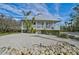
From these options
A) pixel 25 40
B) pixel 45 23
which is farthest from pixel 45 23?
pixel 25 40

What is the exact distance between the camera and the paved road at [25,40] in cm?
263

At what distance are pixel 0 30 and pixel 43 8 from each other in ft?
2.05

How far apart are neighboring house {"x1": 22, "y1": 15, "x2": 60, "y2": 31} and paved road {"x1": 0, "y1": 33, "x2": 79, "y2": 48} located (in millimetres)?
114

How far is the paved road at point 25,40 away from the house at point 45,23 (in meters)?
Answer: 0.11

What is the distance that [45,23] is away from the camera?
2680 mm

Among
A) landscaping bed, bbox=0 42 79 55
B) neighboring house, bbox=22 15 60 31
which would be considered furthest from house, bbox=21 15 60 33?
landscaping bed, bbox=0 42 79 55

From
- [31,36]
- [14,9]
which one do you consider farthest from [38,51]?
[14,9]

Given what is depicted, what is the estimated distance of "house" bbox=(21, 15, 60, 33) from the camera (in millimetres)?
2662

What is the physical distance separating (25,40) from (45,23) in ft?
1.12

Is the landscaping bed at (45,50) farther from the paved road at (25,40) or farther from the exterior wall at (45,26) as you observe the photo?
the exterior wall at (45,26)

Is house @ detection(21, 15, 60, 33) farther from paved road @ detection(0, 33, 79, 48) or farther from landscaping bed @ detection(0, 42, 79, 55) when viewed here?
landscaping bed @ detection(0, 42, 79, 55)

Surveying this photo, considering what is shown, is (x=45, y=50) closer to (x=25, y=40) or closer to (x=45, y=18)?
(x=25, y=40)

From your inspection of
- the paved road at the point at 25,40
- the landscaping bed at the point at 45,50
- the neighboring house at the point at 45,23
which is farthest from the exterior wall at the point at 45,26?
the landscaping bed at the point at 45,50
